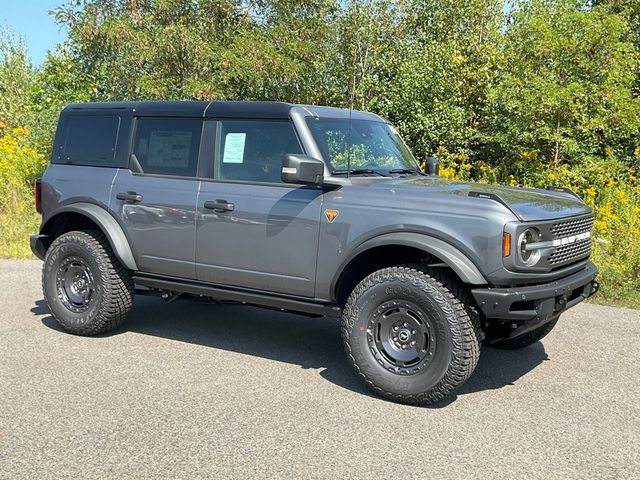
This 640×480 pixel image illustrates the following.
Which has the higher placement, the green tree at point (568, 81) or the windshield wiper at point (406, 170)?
the green tree at point (568, 81)

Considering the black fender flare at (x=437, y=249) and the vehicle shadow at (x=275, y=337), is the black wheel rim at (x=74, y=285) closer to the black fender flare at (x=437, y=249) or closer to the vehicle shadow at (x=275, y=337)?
the vehicle shadow at (x=275, y=337)

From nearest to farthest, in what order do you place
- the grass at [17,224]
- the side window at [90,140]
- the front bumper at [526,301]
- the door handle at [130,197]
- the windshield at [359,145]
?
the front bumper at [526,301] < the windshield at [359,145] < the door handle at [130,197] < the side window at [90,140] < the grass at [17,224]

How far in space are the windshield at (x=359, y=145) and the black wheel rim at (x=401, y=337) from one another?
111cm

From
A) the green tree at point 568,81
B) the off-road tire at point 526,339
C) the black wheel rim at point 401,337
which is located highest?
the green tree at point 568,81

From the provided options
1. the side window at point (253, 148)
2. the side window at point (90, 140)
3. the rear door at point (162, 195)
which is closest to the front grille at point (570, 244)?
the side window at point (253, 148)

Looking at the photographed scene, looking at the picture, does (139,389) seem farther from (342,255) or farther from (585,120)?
(585,120)

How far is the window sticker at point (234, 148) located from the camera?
5.30 meters

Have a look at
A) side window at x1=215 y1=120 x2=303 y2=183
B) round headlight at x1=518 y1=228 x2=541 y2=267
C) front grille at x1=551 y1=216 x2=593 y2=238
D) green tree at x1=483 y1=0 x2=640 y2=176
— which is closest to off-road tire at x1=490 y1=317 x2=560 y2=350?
front grille at x1=551 y1=216 x2=593 y2=238

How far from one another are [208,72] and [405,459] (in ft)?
34.3

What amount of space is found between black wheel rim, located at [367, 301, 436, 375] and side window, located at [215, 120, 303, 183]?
1295 millimetres

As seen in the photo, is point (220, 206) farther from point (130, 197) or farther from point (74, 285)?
point (74, 285)

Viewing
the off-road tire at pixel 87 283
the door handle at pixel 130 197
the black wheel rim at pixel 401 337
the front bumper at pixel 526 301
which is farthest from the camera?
the off-road tire at pixel 87 283

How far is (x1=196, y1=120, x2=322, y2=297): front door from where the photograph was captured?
16.1 ft

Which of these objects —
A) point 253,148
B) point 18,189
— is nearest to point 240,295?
point 253,148
